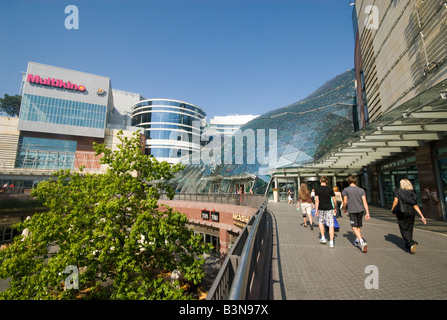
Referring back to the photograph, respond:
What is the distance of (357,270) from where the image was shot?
393cm

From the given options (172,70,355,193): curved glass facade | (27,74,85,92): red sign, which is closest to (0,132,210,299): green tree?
(172,70,355,193): curved glass facade

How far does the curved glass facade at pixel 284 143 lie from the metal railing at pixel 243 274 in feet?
64.0

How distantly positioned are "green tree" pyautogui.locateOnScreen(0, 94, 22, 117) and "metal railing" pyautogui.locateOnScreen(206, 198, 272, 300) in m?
97.2

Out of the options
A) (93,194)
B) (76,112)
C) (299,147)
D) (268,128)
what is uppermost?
(76,112)

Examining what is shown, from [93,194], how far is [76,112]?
188 feet

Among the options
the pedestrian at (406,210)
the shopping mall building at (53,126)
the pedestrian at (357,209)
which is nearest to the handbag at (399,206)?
the pedestrian at (406,210)

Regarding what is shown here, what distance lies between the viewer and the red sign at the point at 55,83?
171 ft

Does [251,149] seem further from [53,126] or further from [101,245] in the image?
[53,126]

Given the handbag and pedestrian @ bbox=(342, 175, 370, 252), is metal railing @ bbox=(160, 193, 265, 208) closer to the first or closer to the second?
pedestrian @ bbox=(342, 175, 370, 252)

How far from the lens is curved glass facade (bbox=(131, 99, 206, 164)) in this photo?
74.4 m

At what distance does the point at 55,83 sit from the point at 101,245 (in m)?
64.0

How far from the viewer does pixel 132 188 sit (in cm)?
948
